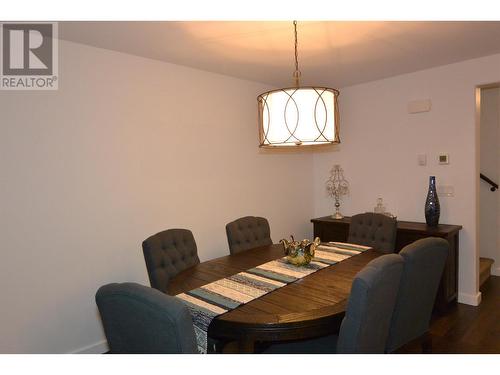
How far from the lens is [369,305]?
1406 mm

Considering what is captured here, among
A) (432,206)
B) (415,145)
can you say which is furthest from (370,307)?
(415,145)

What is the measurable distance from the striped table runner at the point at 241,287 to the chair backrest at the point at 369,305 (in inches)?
19.0

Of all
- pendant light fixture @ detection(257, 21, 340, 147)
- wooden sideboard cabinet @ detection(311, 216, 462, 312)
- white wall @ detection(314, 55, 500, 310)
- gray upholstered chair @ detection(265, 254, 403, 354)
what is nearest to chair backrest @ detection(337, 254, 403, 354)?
gray upholstered chair @ detection(265, 254, 403, 354)

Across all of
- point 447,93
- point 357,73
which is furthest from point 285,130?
point 447,93

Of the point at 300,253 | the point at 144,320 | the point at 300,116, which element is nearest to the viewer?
the point at 144,320

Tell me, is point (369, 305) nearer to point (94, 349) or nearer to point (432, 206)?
point (94, 349)

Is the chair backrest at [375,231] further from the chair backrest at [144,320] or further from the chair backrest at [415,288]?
the chair backrest at [144,320]

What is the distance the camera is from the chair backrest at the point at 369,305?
4.58ft

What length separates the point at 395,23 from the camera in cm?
227

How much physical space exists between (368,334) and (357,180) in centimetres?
281

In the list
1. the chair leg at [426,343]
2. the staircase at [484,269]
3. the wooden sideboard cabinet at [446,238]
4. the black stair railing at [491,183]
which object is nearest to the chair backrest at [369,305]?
the chair leg at [426,343]

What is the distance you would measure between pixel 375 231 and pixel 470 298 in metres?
1.37

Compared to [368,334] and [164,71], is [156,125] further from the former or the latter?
A: [368,334]

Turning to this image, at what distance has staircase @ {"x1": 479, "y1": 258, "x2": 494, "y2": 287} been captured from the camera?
382 cm
